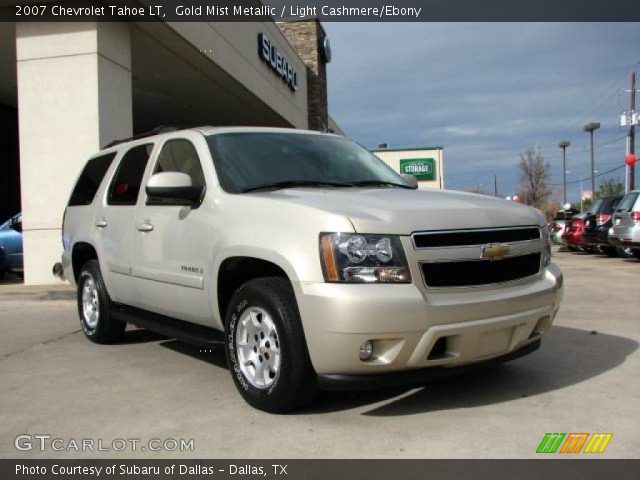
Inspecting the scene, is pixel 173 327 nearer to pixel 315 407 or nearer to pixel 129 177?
pixel 315 407

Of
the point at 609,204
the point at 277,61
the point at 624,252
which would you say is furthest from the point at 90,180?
the point at 609,204

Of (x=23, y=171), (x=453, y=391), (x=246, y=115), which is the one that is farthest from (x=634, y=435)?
(x=246, y=115)

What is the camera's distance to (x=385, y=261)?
3334mm

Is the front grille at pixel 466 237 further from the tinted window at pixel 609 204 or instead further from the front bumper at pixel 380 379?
the tinted window at pixel 609 204

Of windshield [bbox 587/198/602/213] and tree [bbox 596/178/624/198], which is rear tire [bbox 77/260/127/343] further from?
tree [bbox 596/178/624/198]

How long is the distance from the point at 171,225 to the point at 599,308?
5554 mm

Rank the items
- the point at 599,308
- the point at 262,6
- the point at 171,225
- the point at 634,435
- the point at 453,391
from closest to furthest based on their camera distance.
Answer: the point at 634,435 < the point at 453,391 < the point at 171,225 < the point at 599,308 < the point at 262,6

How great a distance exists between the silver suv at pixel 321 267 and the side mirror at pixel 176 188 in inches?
0.5

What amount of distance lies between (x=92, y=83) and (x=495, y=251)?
849 cm

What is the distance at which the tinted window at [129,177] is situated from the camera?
17.4 ft

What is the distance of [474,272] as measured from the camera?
11.7ft

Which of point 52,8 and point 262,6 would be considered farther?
point 262,6

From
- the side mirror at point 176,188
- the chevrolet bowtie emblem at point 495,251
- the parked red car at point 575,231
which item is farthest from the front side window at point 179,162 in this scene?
the parked red car at point 575,231
